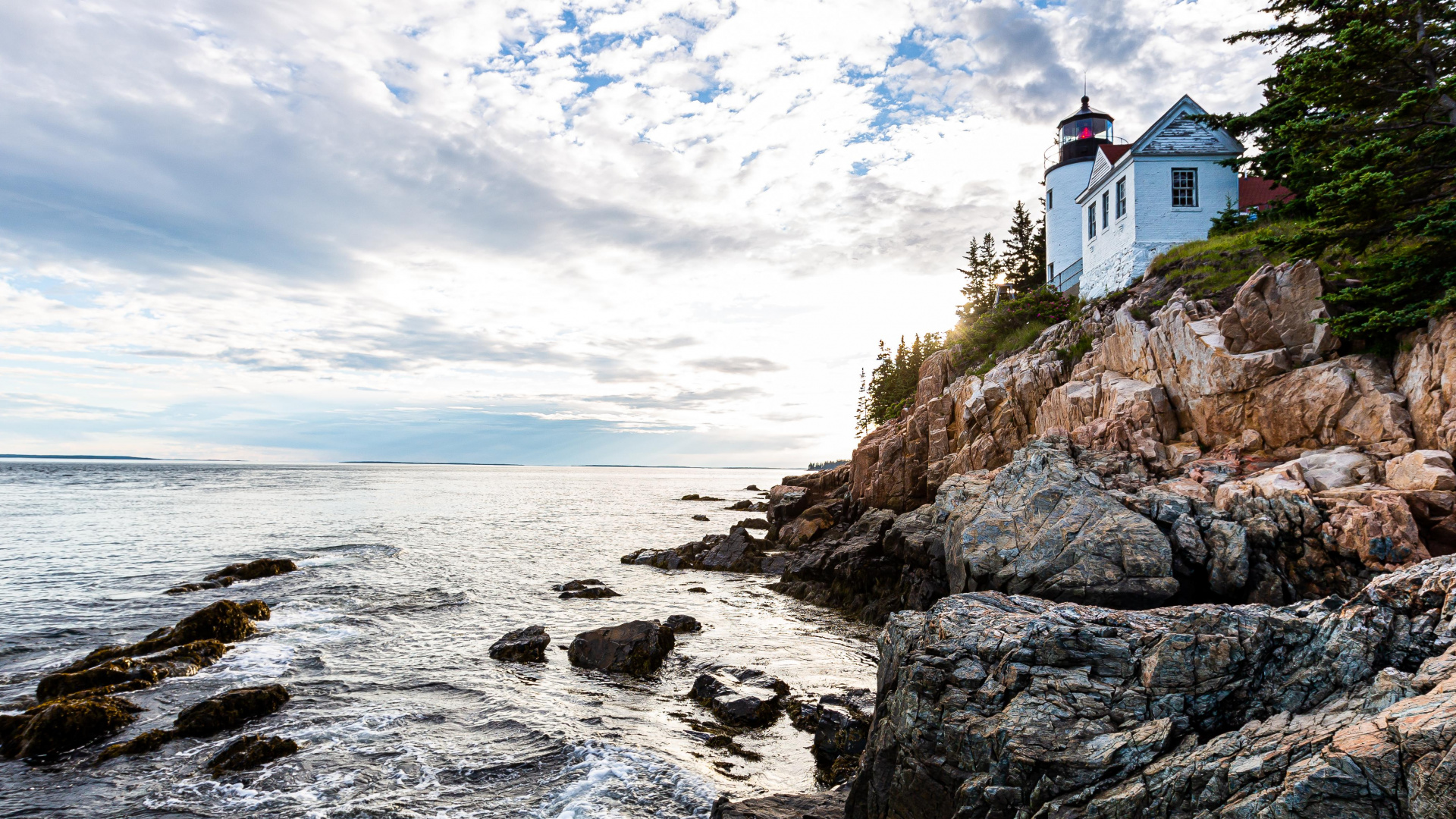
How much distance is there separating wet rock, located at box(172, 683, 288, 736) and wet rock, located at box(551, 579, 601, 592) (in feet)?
41.2

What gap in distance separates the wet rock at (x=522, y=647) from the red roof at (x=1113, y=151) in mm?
36951

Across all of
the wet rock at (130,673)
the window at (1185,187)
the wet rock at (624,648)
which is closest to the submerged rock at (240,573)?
the wet rock at (130,673)

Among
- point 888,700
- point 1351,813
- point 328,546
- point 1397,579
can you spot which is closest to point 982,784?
point 888,700

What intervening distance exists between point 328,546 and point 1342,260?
156 feet

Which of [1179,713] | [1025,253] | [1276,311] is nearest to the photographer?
[1179,713]

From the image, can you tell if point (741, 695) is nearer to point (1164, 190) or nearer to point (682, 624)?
point (682, 624)

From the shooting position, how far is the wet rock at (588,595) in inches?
972

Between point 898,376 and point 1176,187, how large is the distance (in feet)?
128

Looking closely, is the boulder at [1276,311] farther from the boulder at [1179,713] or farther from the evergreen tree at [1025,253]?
the evergreen tree at [1025,253]

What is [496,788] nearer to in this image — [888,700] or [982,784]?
[888,700]

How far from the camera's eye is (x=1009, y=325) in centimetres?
3959

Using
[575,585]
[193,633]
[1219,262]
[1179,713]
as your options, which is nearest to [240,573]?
[193,633]

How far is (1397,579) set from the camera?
7.29 metres

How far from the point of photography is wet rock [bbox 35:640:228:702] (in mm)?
13609
